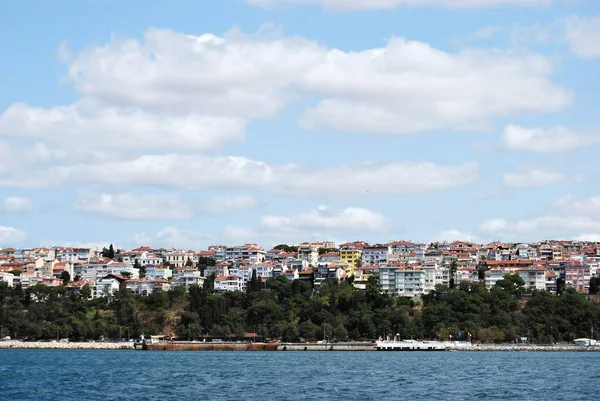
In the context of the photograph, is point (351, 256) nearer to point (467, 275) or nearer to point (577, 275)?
point (467, 275)

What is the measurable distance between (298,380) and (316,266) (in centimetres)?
10391

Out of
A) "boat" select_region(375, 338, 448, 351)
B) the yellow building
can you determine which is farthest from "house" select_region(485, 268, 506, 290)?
"boat" select_region(375, 338, 448, 351)

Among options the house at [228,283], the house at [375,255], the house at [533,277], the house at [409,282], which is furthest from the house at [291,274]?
the house at [533,277]

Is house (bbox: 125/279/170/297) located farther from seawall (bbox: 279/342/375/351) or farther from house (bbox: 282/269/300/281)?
seawall (bbox: 279/342/375/351)

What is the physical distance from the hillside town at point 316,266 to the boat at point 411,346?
95.6ft

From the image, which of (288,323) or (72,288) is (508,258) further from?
(72,288)

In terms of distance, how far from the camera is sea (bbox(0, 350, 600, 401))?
164 ft

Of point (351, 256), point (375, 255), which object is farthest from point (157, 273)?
point (375, 255)

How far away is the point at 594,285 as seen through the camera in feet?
466

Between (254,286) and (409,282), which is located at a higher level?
(409,282)

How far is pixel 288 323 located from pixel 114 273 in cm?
5220

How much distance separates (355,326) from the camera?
12306cm

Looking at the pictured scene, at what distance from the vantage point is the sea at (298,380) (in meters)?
50.1

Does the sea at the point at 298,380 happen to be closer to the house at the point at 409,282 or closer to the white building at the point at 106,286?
the house at the point at 409,282
